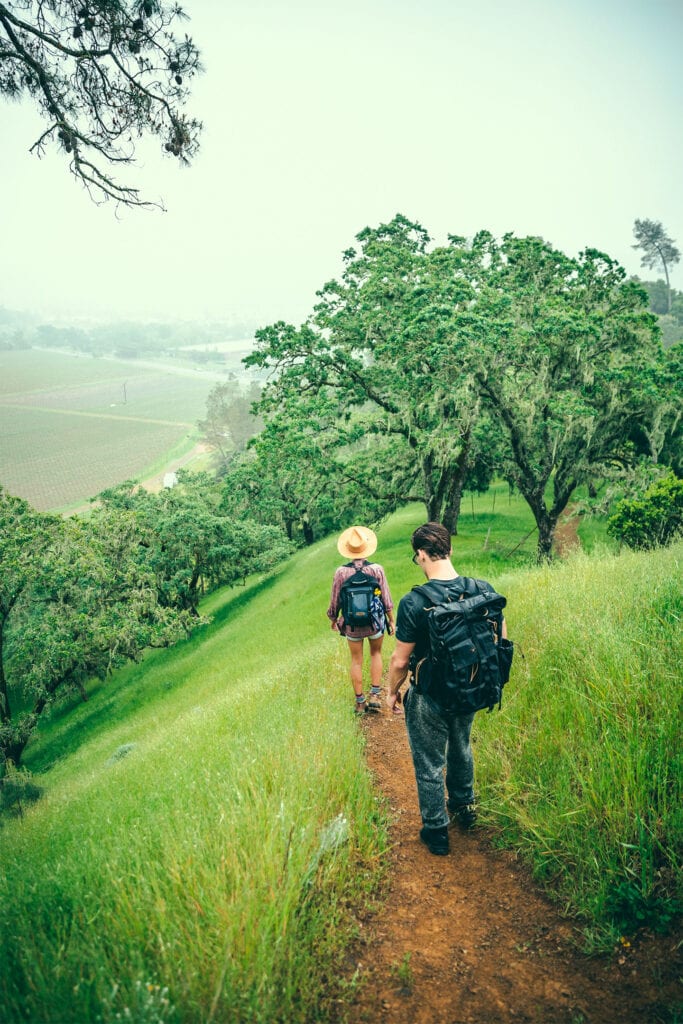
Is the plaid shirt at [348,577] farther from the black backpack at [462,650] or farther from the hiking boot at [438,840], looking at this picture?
the hiking boot at [438,840]

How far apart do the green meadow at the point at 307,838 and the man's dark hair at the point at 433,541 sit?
5.46 feet

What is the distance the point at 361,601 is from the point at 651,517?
9812mm

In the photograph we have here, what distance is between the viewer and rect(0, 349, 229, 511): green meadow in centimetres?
4206

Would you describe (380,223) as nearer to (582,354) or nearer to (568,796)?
(582,354)

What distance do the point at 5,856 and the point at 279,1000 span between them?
13.6ft

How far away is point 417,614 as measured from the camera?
3398 mm

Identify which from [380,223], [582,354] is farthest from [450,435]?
[380,223]

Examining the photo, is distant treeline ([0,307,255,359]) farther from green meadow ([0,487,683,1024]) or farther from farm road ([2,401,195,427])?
green meadow ([0,487,683,1024])

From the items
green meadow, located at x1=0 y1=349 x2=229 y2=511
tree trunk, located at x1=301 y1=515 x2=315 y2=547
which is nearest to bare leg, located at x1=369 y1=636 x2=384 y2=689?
green meadow, located at x1=0 y1=349 x2=229 y2=511

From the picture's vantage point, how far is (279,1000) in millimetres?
2352

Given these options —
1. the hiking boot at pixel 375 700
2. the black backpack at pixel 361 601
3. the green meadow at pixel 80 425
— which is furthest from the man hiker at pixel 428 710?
the green meadow at pixel 80 425

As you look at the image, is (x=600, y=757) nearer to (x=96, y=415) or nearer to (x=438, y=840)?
(x=438, y=840)

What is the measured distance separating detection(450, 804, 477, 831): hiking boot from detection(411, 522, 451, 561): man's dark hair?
2013 millimetres

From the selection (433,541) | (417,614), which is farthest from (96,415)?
(417,614)
